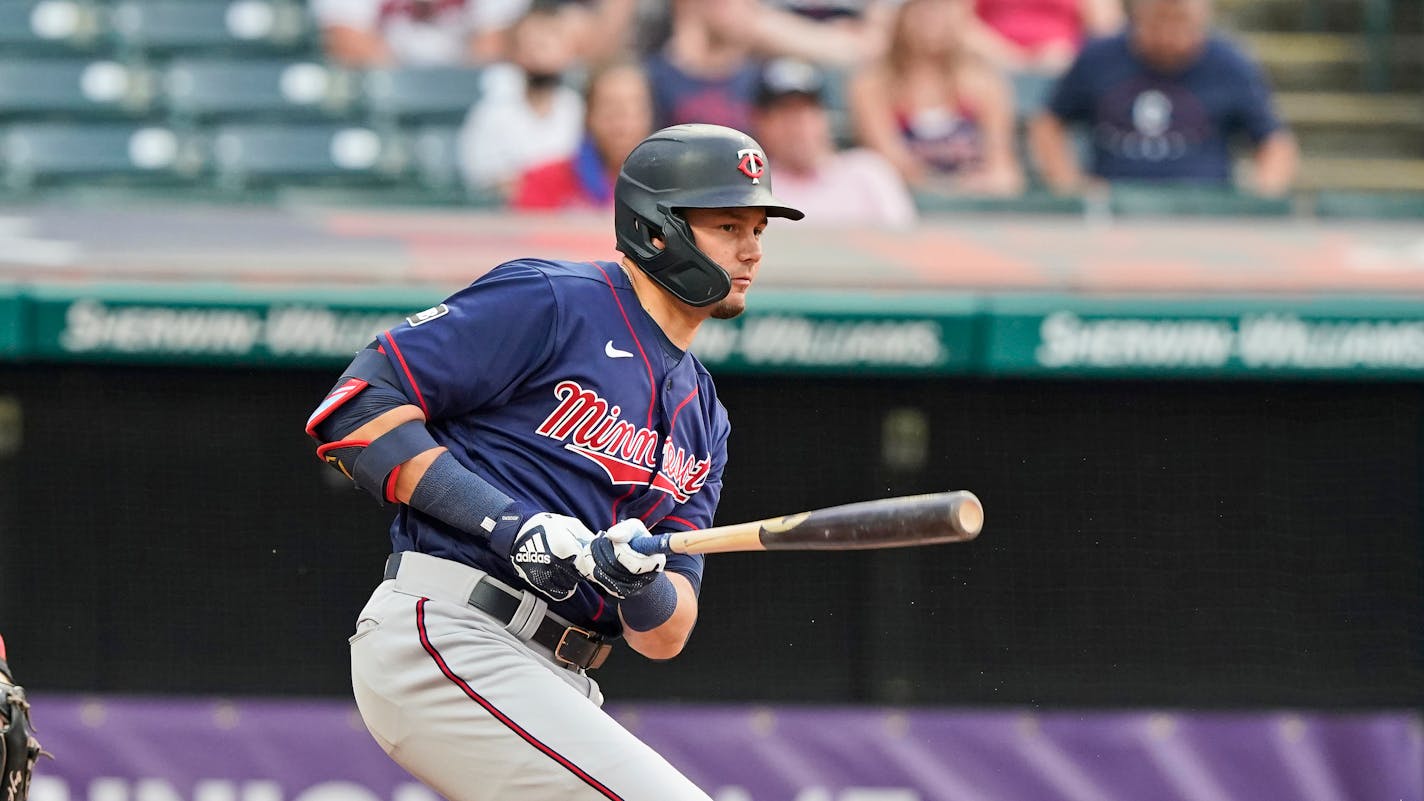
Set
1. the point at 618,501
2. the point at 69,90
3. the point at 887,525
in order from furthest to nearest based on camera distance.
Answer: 1. the point at 69,90
2. the point at 618,501
3. the point at 887,525

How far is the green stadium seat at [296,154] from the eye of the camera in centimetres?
694

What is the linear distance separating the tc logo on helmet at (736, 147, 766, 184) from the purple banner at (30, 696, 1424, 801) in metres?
2.54

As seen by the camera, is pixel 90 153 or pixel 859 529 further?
pixel 90 153

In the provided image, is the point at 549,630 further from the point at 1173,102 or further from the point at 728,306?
the point at 1173,102

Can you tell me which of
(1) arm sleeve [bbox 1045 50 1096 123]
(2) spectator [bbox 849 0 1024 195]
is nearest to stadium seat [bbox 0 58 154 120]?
(2) spectator [bbox 849 0 1024 195]

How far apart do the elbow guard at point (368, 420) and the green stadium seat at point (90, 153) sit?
4.11m

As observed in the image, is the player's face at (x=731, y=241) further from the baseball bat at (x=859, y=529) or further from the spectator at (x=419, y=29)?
the spectator at (x=419, y=29)

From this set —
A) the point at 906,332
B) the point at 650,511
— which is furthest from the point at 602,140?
the point at 650,511

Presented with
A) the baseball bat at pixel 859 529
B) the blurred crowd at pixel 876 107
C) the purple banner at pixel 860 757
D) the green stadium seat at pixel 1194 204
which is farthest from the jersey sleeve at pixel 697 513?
the green stadium seat at pixel 1194 204

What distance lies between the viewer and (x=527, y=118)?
6.64m

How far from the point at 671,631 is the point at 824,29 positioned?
183 inches

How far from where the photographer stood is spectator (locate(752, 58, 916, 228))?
20.3 ft

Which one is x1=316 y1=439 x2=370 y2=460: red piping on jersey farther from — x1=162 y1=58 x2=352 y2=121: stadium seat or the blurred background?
x1=162 y1=58 x2=352 y2=121: stadium seat

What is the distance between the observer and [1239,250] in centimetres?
567
